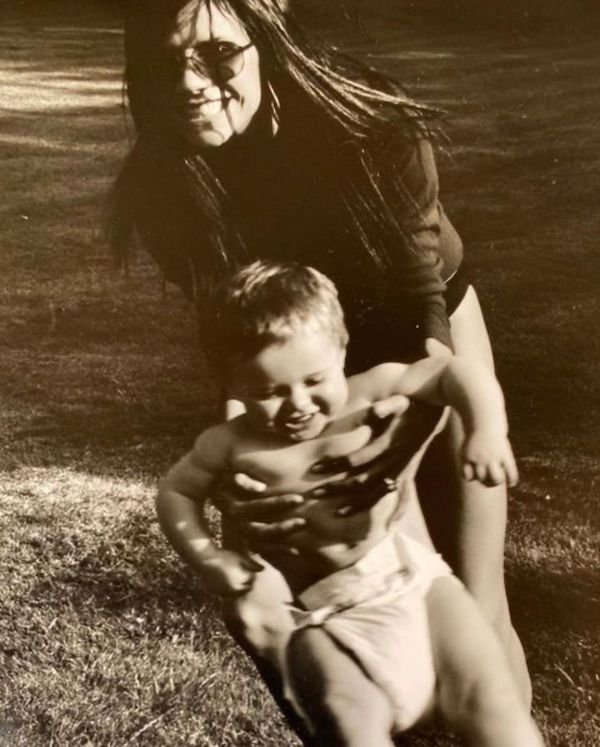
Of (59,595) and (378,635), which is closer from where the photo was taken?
(378,635)

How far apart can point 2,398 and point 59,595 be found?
27 cm

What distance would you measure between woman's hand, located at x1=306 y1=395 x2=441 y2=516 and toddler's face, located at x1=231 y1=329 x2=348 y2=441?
0.14 feet

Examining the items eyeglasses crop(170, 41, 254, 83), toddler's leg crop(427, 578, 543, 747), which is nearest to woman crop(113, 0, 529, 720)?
eyeglasses crop(170, 41, 254, 83)

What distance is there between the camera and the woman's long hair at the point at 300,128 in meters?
1.17

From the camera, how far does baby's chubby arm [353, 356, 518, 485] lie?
44.7 inches

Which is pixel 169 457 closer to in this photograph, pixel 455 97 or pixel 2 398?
pixel 2 398

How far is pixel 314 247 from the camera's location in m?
1.20

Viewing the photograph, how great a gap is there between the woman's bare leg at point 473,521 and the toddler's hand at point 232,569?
0.67 feet

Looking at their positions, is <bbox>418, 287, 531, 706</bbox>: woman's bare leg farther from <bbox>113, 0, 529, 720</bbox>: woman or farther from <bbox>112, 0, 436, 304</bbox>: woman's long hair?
<bbox>112, 0, 436, 304</bbox>: woman's long hair

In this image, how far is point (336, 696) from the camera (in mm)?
1195

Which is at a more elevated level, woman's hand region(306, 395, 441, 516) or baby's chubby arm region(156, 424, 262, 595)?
woman's hand region(306, 395, 441, 516)

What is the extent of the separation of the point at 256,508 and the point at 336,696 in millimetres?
215

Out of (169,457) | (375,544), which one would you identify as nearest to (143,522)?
(169,457)

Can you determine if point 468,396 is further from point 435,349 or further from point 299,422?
point 299,422
